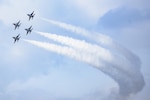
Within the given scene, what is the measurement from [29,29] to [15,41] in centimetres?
901

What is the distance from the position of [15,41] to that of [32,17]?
13.9 m

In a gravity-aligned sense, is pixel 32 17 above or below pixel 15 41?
above

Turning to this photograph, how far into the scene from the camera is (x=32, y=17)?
5989 inches

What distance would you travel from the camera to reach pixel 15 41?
153 metres

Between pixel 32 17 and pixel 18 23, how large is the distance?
7.93 metres

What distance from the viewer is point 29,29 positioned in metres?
Result: 151

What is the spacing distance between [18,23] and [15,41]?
893 centimetres

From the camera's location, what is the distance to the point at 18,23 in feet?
508

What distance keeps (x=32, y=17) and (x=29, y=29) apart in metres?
5.97
